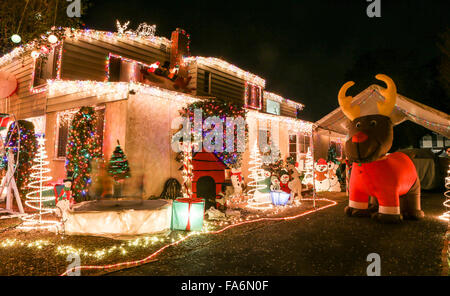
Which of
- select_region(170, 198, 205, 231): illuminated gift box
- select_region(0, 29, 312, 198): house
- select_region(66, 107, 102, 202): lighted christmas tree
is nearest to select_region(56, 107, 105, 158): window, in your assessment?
select_region(0, 29, 312, 198): house

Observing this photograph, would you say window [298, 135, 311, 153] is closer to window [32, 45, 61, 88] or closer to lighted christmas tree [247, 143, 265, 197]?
lighted christmas tree [247, 143, 265, 197]

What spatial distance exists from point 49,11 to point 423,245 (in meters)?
11.0

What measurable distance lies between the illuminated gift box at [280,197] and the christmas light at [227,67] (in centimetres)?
813

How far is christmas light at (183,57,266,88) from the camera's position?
42.2 ft

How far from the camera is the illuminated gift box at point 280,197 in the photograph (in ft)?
26.1

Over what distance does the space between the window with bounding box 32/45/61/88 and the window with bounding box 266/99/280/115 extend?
1181 cm

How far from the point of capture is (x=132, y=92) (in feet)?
25.1

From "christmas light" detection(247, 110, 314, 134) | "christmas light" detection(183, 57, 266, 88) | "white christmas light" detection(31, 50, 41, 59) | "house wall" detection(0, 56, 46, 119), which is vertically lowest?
"christmas light" detection(247, 110, 314, 134)

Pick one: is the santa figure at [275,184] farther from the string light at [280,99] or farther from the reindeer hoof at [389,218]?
the string light at [280,99]

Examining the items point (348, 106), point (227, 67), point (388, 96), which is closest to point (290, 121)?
point (227, 67)
